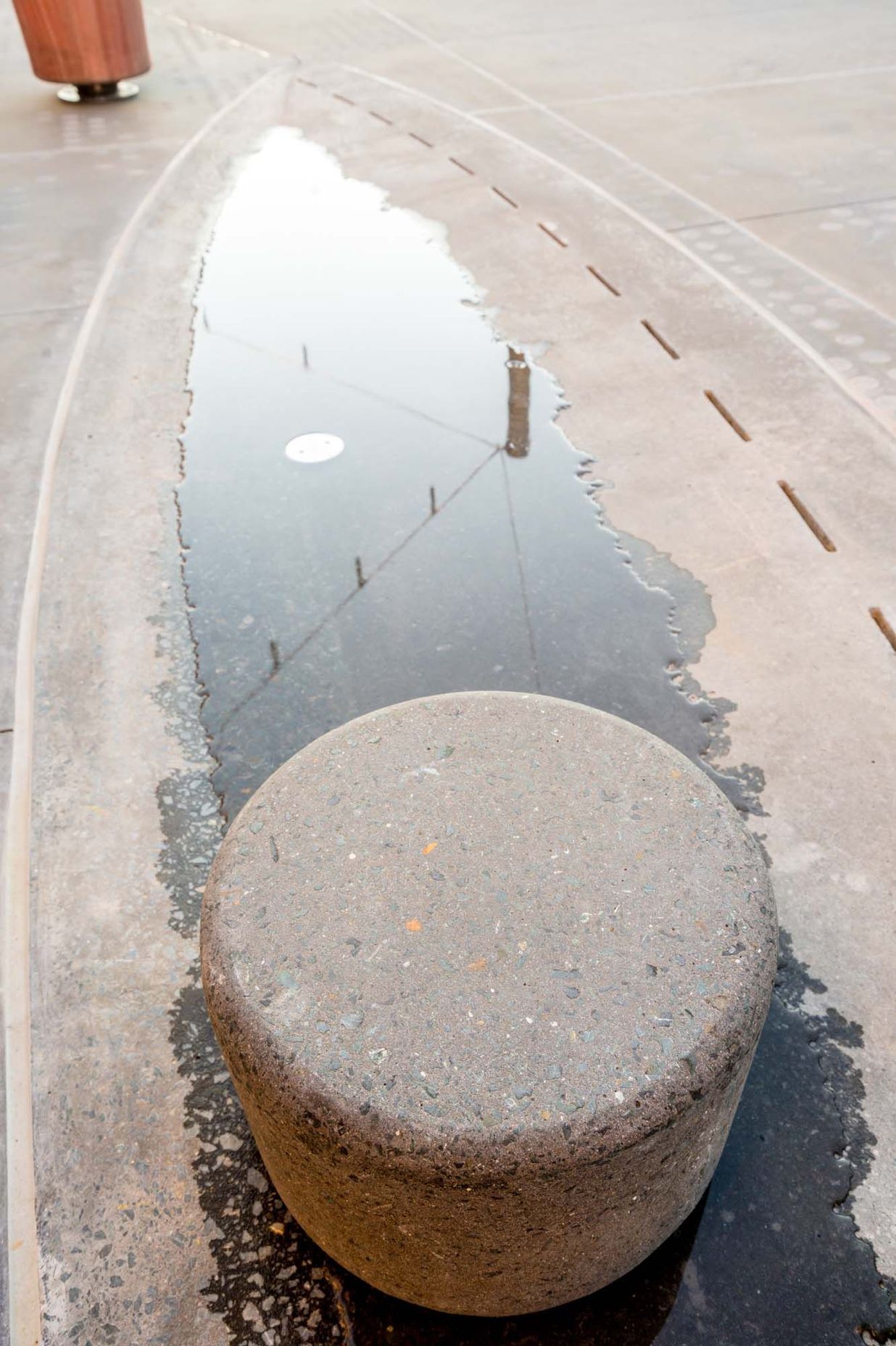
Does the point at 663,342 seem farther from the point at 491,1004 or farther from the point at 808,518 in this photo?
the point at 491,1004

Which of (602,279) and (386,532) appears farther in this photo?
(602,279)

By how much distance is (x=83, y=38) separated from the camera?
10.3m

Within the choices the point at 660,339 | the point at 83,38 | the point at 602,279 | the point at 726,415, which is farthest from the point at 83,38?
the point at 726,415

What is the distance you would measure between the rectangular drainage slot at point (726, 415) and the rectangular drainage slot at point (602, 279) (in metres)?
1.44

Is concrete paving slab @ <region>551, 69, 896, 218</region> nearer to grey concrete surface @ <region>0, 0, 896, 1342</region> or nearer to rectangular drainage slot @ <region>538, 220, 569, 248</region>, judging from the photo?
grey concrete surface @ <region>0, 0, 896, 1342</region>

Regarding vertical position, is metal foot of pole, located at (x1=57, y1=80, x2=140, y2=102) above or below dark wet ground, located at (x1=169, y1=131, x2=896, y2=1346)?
above

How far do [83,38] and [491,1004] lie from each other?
11.7 metres

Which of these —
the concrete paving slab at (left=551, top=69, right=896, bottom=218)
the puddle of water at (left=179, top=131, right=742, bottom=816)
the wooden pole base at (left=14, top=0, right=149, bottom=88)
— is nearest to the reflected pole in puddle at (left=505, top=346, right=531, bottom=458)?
the puddle of water at (left=179, top=131, right=742, bottom=816)

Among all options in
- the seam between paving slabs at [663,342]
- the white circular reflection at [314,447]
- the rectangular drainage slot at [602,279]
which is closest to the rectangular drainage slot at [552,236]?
the seam between paving slabs at [663,342]

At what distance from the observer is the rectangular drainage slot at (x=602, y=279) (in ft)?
21.2

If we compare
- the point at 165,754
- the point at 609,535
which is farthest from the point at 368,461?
the point at 165,754

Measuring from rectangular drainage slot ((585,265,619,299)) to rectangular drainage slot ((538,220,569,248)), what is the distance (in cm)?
45

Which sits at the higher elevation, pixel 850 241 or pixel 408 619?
pixel 850 241

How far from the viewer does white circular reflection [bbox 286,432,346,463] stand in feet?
16.4
